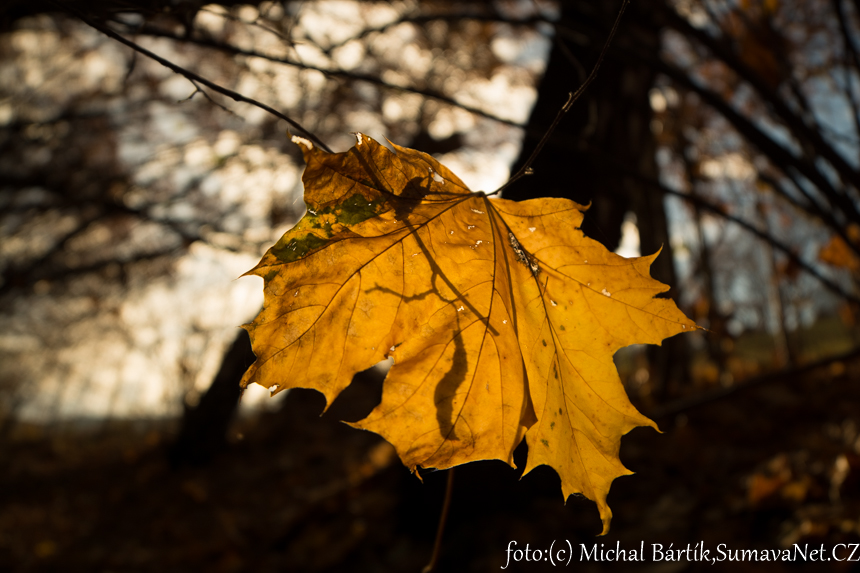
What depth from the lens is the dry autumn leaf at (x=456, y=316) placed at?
2.03 ft

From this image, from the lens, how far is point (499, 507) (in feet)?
6.23

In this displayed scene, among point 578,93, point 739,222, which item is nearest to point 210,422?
point 739,222

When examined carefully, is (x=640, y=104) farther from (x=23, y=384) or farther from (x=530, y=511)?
(x=23, y=384)

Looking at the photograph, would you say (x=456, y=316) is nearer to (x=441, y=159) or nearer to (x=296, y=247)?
(x=296, y=247)

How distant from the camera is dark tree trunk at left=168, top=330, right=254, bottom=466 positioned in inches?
203

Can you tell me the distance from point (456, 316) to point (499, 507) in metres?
1.51

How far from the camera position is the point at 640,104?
7.02 ft

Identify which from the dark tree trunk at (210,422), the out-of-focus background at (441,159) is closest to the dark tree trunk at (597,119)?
the out-of-focus background at (441,159)

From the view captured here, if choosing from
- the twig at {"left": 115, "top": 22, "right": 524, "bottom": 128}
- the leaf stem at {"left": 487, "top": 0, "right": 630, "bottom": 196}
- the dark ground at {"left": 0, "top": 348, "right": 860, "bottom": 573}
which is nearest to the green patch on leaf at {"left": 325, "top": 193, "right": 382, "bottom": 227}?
the leaf stem at {"left": 487, "top": 0, "right": 630, "bottom": 196}

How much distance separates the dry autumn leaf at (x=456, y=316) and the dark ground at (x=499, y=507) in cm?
24

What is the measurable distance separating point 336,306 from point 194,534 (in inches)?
158

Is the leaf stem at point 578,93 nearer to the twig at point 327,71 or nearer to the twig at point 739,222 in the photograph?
the twig at point 327,71

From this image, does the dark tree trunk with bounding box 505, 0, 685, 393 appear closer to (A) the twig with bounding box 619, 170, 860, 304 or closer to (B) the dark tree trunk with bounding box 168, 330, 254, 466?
(A) the twig with bounding box 619, 170, 860, 304

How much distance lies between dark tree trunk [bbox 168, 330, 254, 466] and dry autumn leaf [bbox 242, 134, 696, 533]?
195 inches
